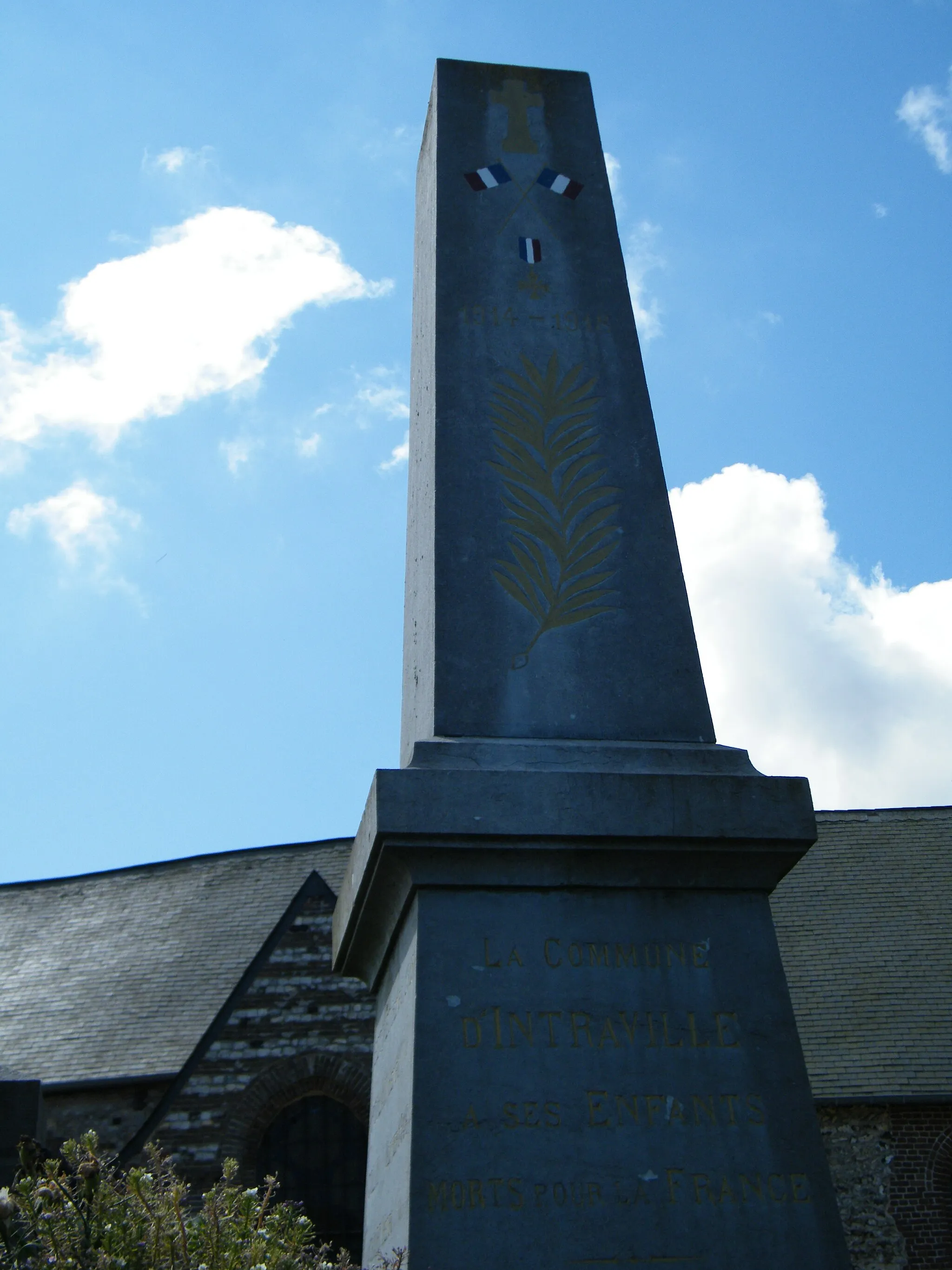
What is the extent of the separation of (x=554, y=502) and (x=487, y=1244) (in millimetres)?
2595

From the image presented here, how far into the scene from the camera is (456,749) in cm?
402

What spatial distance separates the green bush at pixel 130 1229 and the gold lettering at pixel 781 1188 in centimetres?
106

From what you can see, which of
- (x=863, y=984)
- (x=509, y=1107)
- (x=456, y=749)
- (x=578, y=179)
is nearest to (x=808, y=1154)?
(x=509, y=1107)

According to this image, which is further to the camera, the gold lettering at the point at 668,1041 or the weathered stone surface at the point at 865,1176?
the weathered stone surface at the point at 865,1176

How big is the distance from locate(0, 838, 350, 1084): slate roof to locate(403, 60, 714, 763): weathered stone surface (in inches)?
502

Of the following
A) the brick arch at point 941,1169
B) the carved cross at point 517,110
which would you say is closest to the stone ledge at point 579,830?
the carved cross at point 517,110

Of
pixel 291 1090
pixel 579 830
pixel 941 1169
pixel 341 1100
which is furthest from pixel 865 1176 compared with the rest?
pixel 579 830

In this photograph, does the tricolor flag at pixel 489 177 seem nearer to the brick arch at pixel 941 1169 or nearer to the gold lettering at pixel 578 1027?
the gold lettering at pixel 578 1027

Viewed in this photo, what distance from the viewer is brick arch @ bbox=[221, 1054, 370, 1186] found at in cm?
1380

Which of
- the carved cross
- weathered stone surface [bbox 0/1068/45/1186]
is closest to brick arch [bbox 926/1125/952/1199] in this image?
weathered stone surface [bbox 0/1068/45/1186]

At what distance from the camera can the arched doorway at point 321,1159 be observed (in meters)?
13.4

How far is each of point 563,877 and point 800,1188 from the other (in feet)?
3.60

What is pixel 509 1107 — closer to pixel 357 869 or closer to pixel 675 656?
pixel 357 869

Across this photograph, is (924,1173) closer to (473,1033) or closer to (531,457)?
(531,457)
